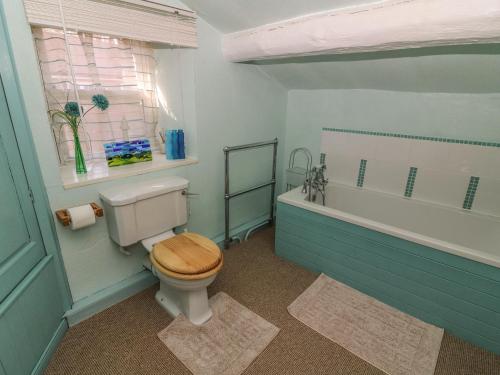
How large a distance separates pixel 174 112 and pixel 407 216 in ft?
6.67

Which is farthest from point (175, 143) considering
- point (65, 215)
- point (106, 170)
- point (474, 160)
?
point (474, 160)

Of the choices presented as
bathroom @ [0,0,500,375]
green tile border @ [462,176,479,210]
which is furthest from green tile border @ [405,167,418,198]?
green tile border @ [462,176,479,210]

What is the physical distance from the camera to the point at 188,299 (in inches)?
63.6

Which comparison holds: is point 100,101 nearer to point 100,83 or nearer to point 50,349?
point 100,83

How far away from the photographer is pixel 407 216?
2197 mm

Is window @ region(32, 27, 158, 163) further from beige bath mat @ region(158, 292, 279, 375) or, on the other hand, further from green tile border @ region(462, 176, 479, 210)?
green tile border @ region(462, 176, 479, 210)

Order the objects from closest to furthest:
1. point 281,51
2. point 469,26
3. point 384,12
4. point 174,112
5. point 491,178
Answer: point 469,26, point 384,12, point 281,51, point 491,178, point 174,112

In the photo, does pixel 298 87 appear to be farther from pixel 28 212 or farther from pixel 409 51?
pixel 28 212

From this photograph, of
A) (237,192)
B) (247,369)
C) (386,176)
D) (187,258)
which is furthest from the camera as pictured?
(237,192)

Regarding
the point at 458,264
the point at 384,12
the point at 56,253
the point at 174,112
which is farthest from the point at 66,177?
the point at 458,264

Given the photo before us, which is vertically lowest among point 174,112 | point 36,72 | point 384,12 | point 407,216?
point 407,216

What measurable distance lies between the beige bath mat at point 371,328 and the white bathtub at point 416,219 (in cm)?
52

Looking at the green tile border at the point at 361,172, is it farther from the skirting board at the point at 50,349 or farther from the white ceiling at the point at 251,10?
the skirting board at the point at 50,349

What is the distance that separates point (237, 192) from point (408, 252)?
4.42ft
